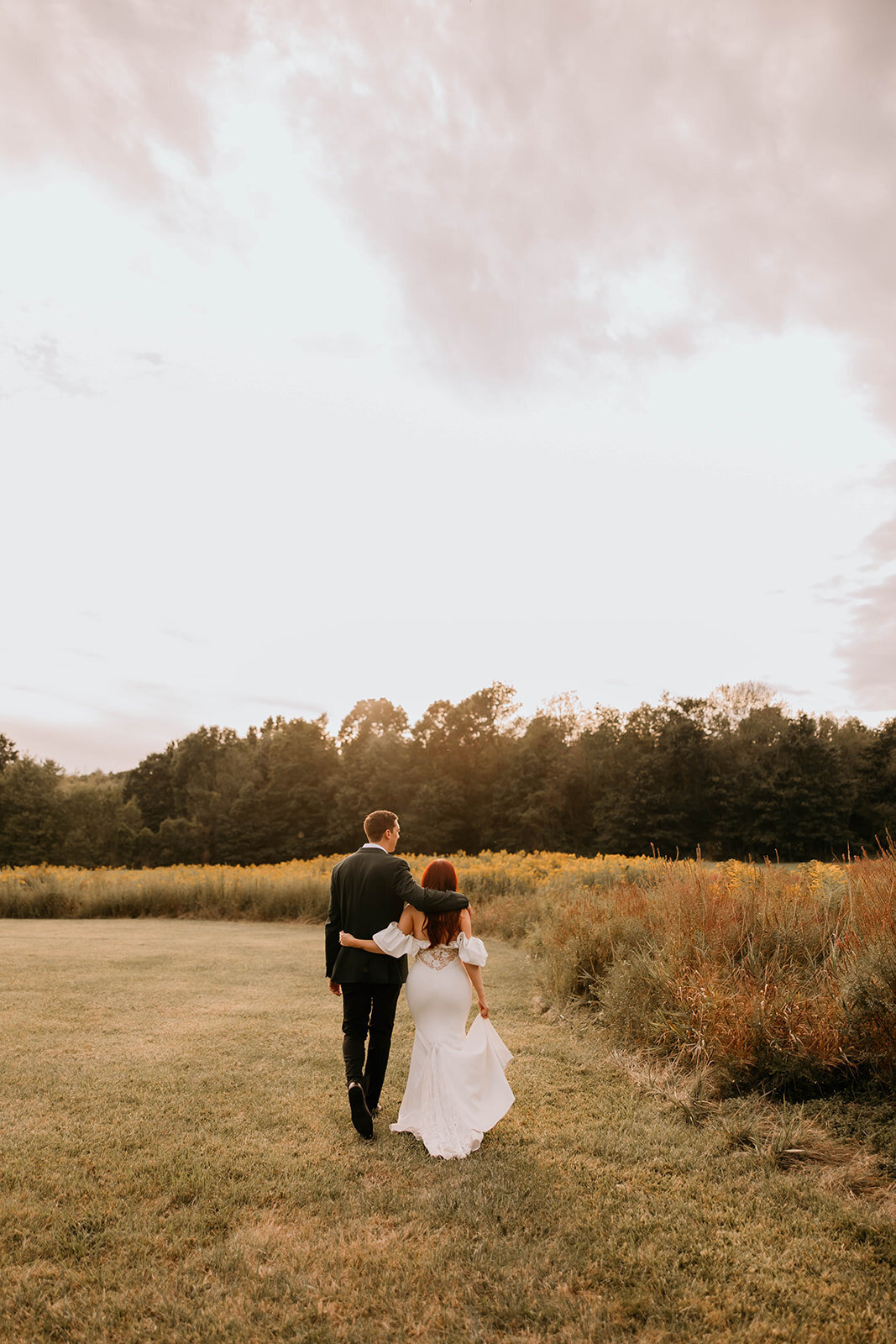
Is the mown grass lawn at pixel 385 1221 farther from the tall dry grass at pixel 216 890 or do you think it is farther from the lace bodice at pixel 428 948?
the tall dry grass at pixel 216 890

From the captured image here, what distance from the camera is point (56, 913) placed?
1911cm

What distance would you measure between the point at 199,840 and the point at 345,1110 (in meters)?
48.2

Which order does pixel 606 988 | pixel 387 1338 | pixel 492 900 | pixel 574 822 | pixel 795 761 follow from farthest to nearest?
pixel 574 822 < pixel 795 761 < pixel 492 900 < pixel 606 988 < pixel 387 1338

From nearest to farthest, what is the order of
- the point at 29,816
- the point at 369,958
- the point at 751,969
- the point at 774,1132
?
the point at 774,1132
the point at 369,958
the point at 751,969
the point at 29,816

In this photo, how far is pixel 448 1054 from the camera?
5086mm

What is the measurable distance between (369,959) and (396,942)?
279 millimetres

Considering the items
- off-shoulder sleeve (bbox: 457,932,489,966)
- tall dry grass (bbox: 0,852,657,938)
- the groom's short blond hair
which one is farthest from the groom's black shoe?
tall dry grass (bbox: 0,852,657,938)

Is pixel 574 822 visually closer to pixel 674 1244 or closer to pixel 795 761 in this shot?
pixel 795 761

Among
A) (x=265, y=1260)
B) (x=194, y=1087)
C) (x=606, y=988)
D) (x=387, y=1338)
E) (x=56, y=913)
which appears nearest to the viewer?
(x=387, y=1338)

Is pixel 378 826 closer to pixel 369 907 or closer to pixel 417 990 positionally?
pixel 369 907

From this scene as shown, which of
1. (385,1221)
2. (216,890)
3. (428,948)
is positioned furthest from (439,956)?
(216,890)

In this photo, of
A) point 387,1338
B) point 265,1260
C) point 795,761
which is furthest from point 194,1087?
point 795,761

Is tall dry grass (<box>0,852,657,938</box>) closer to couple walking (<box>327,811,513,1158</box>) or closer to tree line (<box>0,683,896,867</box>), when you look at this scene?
couple walking (<box>327,811,513,1158</box>)

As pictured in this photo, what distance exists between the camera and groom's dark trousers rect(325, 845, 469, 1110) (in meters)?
5.36
